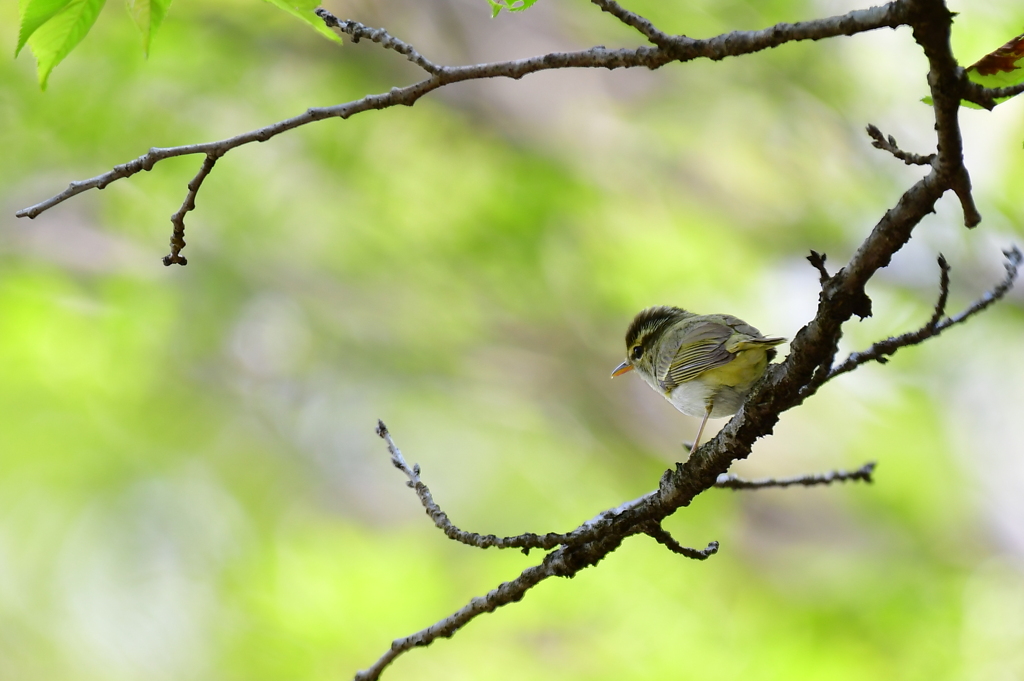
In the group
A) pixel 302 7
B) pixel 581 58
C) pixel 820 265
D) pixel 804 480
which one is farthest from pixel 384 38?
pixel 804 480

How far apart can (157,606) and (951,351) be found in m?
5.12

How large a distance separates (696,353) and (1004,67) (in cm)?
121

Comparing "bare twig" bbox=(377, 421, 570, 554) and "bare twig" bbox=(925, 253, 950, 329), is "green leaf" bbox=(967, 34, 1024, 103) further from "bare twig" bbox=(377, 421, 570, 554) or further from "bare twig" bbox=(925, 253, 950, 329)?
"bare twig" bbox=(377, 421, 570, 554)

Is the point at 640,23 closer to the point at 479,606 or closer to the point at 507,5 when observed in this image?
the point at 507,5

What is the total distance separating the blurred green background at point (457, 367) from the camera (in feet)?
14.8

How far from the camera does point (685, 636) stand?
466 centimetres

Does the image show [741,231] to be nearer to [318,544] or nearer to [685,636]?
[685,636]

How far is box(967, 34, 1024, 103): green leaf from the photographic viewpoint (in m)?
0.91

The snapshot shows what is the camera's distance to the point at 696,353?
2061 mm

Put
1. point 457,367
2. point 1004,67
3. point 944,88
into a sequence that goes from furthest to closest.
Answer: point 457,367 < point 1004,67 < point 944,88

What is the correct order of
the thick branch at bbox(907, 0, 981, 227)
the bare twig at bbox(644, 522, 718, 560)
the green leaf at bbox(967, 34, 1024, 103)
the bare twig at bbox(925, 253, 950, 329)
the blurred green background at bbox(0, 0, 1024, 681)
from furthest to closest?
the blurred green background at bbox(0, 0, 1024, 681) < the bare twig at bbox(644, 522, 718, 560) < the bare twig at bbox(925, 253, 950, 329) < the green leaf at bbox(967, 34, 1024, 103) < the thick branch at bbox(907, 0, 981, 227)

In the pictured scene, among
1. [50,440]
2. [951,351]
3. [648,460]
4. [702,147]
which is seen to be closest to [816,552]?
[648,460]

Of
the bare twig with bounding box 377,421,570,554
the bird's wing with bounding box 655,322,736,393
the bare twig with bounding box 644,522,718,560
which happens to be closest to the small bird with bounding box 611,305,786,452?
the bird's wing with bounding box 655,322,736,393

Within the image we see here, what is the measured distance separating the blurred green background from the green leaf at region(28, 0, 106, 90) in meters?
3.69
